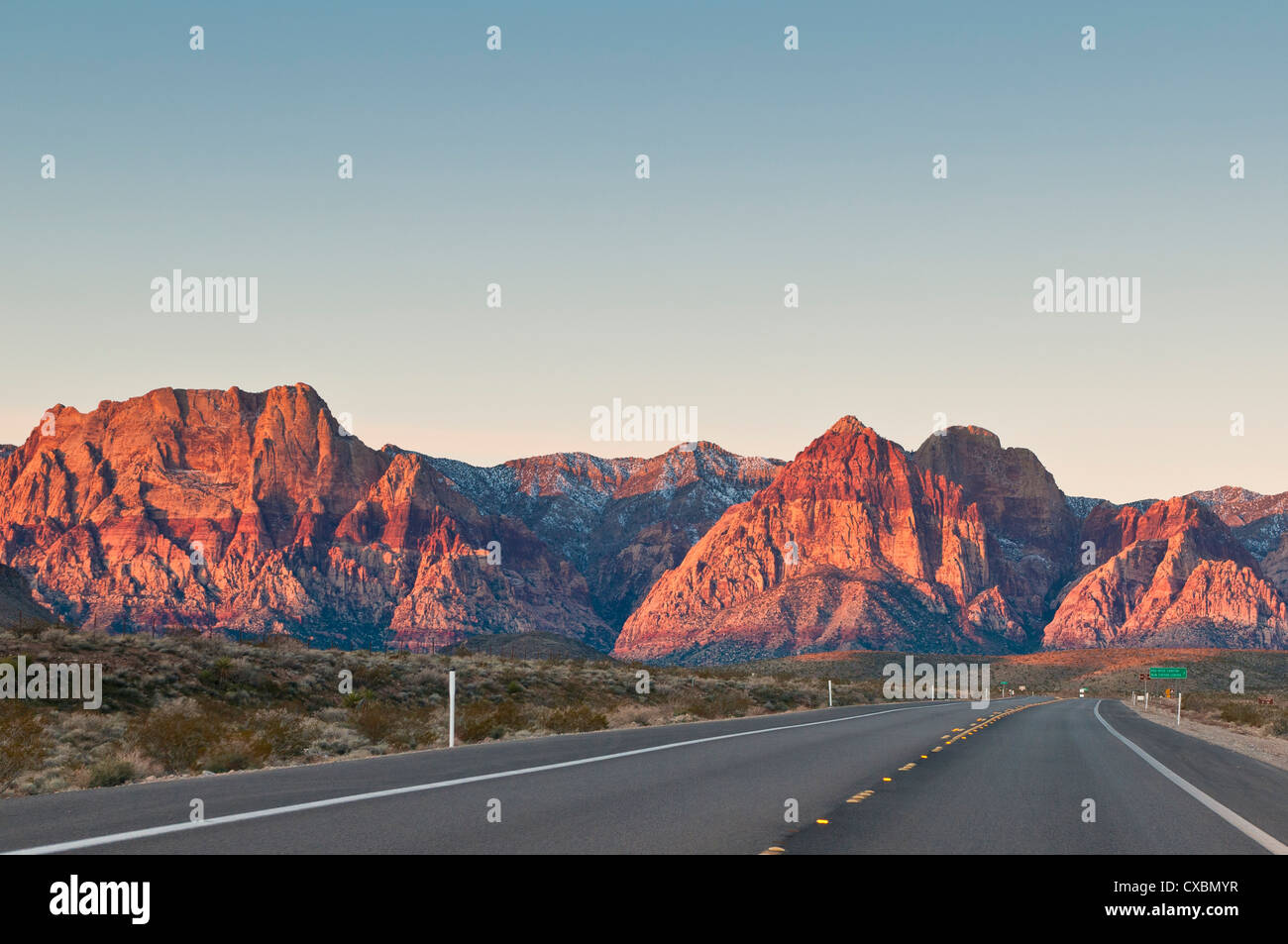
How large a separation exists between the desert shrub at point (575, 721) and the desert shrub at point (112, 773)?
13.9 m

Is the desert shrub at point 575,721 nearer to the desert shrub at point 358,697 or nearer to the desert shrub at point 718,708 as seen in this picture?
the desert shrub at point 718,708

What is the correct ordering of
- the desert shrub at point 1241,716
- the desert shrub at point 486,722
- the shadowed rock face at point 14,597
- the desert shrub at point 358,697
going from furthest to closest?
the shadowed rock face at point 14,597 → the desert shrub at point 1241,716 → the desert shrub at point 358,697 → the desert shrub at point 486,722

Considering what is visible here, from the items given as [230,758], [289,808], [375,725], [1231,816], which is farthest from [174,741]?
[1231,816]

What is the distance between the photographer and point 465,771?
15539mm

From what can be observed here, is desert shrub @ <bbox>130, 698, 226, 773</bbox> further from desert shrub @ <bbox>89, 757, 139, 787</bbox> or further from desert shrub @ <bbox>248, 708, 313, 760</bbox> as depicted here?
desert shrub @ <bbox>89, 757, 139, 787</bbox>

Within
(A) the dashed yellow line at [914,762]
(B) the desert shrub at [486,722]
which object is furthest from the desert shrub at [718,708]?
(B) the desert shrub at [486,722]

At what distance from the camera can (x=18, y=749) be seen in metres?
16.2

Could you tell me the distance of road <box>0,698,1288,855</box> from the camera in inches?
379

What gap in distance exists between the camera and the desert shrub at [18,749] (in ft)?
49.2

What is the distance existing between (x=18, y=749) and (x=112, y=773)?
6.35ft

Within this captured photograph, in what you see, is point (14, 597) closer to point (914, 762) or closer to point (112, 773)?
point (112, 773)
